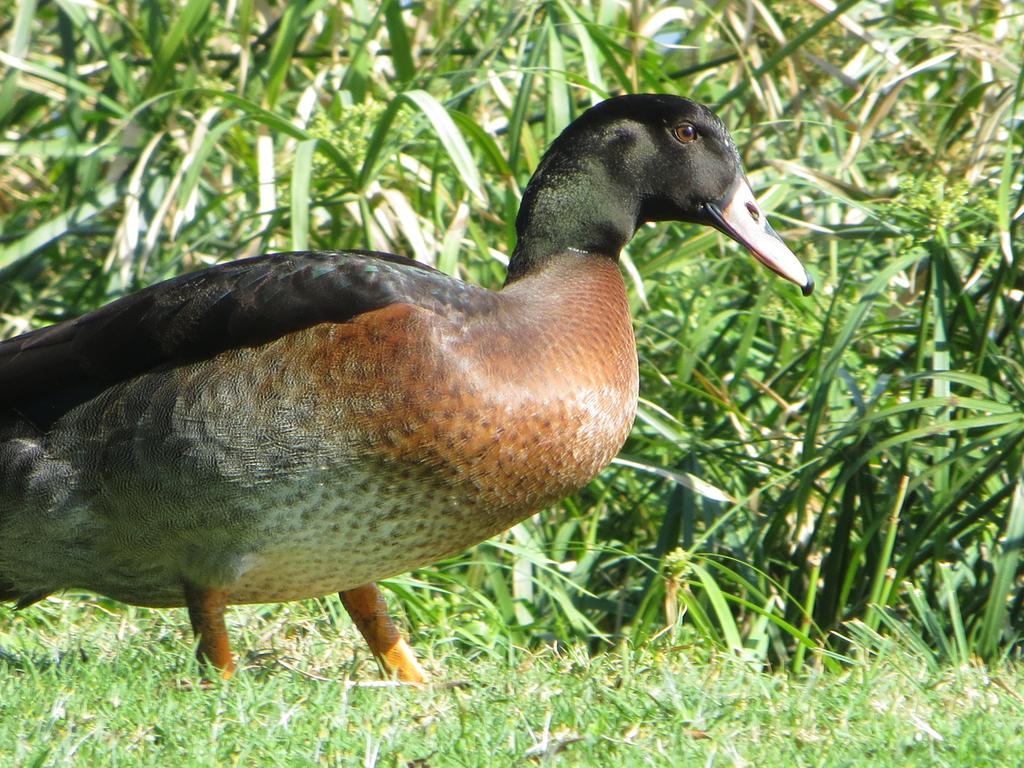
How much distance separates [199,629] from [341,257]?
0.90 m

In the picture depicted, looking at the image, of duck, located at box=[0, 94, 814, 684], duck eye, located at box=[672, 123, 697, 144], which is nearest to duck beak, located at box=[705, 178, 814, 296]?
duck eye, located at box=[672, 123, 697, 144]

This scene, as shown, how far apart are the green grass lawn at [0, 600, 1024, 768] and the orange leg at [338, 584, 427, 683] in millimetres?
81

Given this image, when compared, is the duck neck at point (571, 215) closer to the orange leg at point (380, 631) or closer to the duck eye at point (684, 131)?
the duck eye at point (684, 131)

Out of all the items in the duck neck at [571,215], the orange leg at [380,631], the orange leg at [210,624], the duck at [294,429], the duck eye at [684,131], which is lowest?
the orange leg at [380,631]

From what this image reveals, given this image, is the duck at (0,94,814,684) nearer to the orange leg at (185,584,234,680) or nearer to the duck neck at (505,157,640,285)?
the orange leg at (185,584,234,680)

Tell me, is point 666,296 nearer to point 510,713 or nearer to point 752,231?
point 752,231

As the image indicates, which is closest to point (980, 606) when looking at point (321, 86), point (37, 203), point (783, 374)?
point (783, 374)

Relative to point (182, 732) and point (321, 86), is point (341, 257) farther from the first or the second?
point (321, 86)

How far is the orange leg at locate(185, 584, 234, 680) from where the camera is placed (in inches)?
128

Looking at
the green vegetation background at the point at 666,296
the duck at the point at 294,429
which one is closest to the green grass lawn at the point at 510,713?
the green vegetation background at the point at 666,296

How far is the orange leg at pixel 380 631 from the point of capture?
3.40 metres

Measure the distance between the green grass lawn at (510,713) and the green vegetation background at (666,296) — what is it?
19mm

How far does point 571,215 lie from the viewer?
3660 millimetres

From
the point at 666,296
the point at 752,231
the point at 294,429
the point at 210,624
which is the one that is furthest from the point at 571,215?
the point at 666,296
